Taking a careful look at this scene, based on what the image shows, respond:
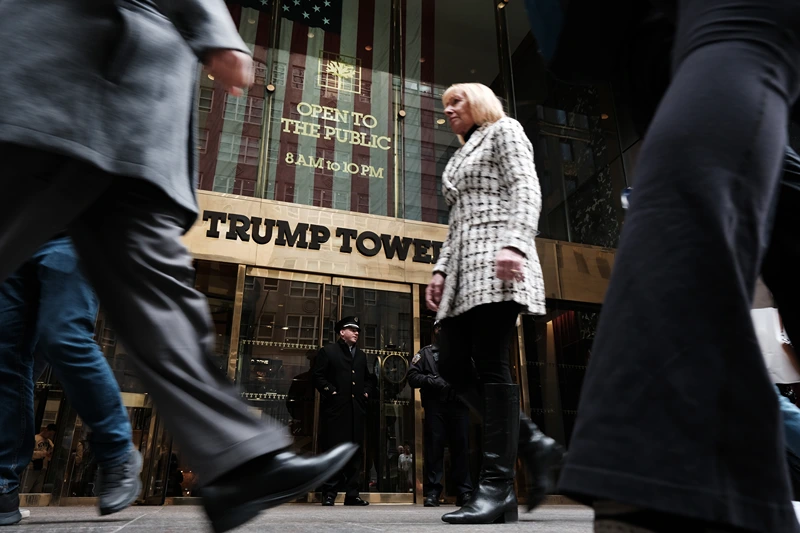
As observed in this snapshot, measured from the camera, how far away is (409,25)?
11.9 m

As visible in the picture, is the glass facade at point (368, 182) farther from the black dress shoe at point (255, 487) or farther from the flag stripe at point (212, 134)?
the black dress shoe at point (255, 487)

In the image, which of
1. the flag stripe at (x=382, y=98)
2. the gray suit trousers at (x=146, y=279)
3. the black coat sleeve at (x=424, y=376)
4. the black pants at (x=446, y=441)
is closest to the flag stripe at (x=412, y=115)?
the flag stripe at (x=382, y=98)

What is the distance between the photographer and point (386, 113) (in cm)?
1088

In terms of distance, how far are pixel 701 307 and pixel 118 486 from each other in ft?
8.08

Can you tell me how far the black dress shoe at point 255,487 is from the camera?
117 cm

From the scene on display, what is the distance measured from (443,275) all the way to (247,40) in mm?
9173

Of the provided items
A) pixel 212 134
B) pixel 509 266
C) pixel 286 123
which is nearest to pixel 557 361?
pixel 286 123

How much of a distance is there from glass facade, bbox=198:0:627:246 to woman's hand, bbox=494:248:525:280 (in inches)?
286

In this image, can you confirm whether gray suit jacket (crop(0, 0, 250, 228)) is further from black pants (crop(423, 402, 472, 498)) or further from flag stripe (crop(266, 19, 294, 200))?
flag stripe (crop(266, 19, 294, 200))

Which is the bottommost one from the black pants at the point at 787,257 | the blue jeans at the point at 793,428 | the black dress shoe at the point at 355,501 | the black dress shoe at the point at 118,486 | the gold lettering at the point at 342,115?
the black dress shoe at the point at 355,501

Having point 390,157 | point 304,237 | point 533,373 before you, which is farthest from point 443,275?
point 390,157

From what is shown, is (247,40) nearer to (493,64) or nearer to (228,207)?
(228,207)

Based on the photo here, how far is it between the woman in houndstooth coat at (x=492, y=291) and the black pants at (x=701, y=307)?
1858mm

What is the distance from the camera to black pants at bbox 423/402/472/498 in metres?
6.79
